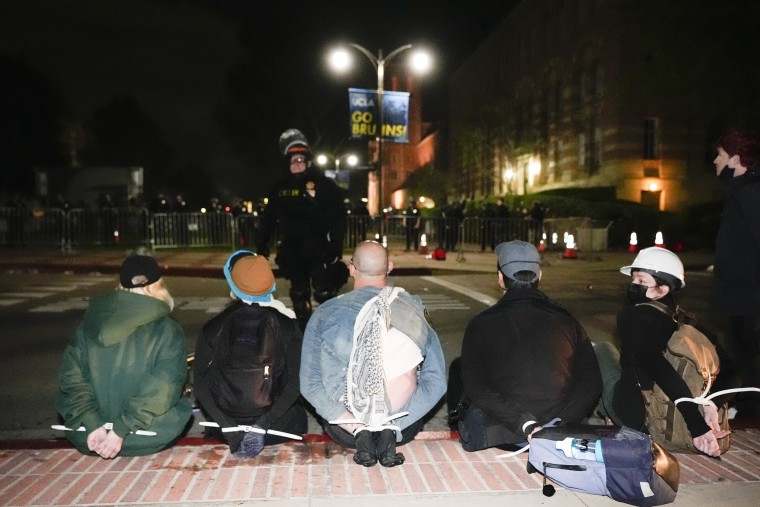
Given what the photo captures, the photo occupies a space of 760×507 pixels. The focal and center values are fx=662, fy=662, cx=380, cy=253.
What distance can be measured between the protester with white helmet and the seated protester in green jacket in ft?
8.46

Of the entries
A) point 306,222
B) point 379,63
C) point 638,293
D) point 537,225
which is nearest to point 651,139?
point 537,225

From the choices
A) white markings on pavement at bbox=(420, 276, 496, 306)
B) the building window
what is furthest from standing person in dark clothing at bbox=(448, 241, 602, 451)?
the building window

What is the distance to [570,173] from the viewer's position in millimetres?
37406

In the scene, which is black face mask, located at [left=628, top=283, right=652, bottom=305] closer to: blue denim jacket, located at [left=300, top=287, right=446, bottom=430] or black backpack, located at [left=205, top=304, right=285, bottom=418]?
blue denim jacket, located at [left=300, top=287, right=446, bottom=430]

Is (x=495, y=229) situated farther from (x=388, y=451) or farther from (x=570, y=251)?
(x=388, y=451)

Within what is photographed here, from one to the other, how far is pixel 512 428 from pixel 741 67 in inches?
508

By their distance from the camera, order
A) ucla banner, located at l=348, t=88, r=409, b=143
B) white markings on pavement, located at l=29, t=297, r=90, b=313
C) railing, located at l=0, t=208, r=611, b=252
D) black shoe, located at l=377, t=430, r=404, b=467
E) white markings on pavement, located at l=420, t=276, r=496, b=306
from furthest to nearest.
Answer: railing, located at l=0, t=208, r=611, b=252 < ucla banner, located at l=348, t=88, r=409, b=143 < white markings on pavement, located at l=420, t=276, r=496, b=306 < white markings on pavement, located at l=29, t=297, r=90, b=313 < black shoe, located at l=377, t=430, r=404, b=467

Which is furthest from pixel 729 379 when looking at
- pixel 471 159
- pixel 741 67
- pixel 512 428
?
pixel 471 159

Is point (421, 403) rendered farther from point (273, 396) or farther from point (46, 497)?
point (46, 497)

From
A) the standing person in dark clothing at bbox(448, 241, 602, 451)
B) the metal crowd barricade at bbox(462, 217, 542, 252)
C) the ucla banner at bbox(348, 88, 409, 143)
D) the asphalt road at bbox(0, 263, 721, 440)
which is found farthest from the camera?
the metal crowd barricade at bbox(462, 217, 542, 252)

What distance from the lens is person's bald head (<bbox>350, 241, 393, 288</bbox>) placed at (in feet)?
12.6

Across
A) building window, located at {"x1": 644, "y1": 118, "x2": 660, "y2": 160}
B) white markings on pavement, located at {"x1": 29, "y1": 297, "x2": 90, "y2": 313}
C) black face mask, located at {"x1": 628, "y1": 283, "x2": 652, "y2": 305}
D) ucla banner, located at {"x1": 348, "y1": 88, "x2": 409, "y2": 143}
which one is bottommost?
white markings on pavement, located at {"x1": 29, "y1": 297, "x2": 90, "y2": 313}

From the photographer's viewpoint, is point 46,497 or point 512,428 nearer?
point 46,497

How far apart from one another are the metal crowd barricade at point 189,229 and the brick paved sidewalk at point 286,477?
18974 mm
